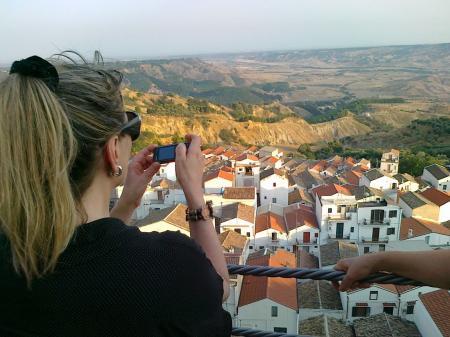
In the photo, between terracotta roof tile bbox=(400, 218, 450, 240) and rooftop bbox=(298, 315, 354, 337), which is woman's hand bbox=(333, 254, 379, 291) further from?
terracotta roof tile bbox=(400, 218, 450, 240)

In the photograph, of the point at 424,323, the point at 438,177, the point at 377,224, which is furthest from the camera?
the point at 438,177

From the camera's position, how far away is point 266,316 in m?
10.4

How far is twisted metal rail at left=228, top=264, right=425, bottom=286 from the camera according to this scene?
148 centimetres

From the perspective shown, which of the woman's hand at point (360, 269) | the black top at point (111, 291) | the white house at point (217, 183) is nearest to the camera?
the black top at point (111, 291)

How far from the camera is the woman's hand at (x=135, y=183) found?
1.72 metres

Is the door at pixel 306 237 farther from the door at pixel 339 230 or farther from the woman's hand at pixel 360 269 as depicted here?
the woman's hand at pixel 360 269

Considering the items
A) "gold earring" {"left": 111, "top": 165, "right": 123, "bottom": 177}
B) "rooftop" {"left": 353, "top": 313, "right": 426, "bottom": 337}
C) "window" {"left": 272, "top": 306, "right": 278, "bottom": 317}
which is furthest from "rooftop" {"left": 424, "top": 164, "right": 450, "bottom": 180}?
"gold earring" {"left": 111, "top": 165, "right": 123, "bottom": 177}

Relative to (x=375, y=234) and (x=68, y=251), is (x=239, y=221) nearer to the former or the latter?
(x=375, y=234)

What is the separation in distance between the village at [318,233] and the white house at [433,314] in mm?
22

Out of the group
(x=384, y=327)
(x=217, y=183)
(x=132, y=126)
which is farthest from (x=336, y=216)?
(x=132, y=126)

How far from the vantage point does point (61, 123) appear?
3.48ft

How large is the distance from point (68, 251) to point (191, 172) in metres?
0.56

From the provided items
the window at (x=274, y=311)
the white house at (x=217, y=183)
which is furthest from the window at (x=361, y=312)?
the white house at (x=217, y=183)

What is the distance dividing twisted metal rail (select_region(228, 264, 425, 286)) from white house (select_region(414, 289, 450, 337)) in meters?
8.72
